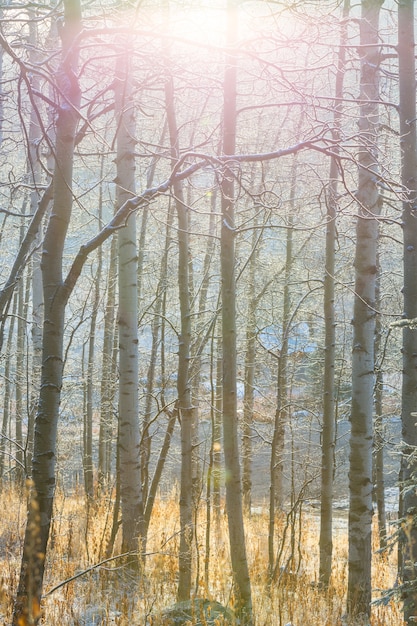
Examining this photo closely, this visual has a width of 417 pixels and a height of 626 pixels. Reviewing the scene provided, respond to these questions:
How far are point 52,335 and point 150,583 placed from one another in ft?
11.6

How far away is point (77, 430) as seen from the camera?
54.0ft

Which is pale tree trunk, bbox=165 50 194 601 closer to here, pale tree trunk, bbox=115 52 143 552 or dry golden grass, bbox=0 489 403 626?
dry golden grass, bbox=0 489 403 626

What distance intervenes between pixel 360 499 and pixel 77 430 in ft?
40.8

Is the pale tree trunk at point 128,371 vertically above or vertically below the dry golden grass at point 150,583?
above

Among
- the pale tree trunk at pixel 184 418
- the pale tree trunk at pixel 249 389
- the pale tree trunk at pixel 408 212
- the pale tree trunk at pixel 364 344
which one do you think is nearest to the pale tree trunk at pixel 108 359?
the pale tree trunk at pixel 249 389

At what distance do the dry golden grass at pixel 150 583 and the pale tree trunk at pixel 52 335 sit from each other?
0.61 metres

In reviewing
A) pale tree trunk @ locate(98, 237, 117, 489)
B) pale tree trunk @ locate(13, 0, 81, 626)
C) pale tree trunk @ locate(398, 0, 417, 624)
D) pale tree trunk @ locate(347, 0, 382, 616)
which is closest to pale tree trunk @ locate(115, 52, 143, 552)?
pale tree trunk @ locate(347, 0, 382, 616)

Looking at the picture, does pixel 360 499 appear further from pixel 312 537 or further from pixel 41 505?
pixel 312 537

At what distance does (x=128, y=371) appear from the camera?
5.76 meters

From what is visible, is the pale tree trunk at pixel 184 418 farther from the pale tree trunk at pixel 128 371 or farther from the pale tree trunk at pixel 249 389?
the pale tree trunk at pixel 249 389

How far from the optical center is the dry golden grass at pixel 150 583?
14.6 feet

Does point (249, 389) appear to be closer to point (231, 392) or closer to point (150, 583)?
point (150, 583)

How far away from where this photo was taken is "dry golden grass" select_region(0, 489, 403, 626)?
14.6 feet

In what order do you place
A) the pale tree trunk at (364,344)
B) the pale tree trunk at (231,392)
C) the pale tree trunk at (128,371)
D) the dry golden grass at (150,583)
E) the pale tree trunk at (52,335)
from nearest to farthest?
the pale tree trunk at (52,335), the dry golden grass at (150,583), the pale tree trunk at (231,392), the pale tree trunk at (364,344), the pale tree trunk at (128,371)
